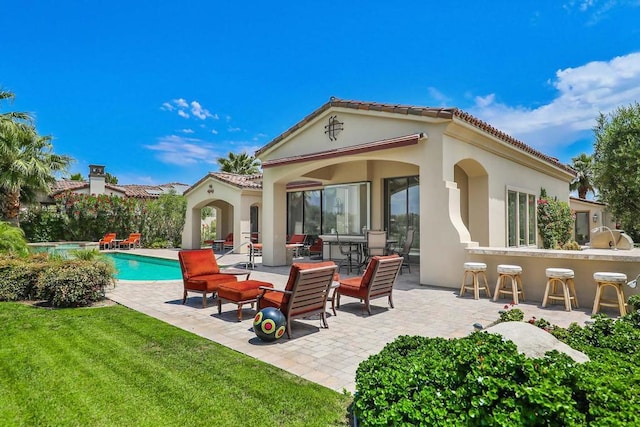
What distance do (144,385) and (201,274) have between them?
4810 mm

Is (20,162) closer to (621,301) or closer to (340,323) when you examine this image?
(340,323)

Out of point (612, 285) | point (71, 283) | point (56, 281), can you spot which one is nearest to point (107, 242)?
point (56, 281)

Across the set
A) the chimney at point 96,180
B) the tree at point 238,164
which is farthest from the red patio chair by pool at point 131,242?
the tree at point 238,164

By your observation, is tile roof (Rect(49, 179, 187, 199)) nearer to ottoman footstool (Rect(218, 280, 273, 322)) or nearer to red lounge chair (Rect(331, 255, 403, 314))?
ottoman footstool (Rect(218, 280, 273, 322))

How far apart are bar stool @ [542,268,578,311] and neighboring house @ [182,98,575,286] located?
2341 mm

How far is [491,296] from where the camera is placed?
378 inches

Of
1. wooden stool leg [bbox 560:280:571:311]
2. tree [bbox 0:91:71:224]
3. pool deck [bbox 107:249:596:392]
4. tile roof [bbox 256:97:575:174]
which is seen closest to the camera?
pool deck [bbox 107:249:596:392]

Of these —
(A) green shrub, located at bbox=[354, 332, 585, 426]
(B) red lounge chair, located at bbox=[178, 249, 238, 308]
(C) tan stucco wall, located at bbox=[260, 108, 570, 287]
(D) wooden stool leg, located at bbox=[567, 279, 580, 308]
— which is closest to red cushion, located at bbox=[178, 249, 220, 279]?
(B) red lounge chair, located at bbox=[178, 249, 238, 308]

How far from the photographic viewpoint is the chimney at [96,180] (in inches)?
1284

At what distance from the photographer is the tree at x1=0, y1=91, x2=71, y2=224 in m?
19.1

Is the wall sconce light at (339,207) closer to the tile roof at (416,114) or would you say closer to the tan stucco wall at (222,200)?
the tile roof at (416,114)

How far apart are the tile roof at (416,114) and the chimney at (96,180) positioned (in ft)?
77.4

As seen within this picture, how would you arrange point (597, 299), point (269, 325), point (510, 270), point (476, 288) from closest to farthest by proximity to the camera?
1. point (269, 325)
2. point (597, 299)
3. point (510, 270)
4. point (476, 288)

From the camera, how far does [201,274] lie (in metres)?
9.00
